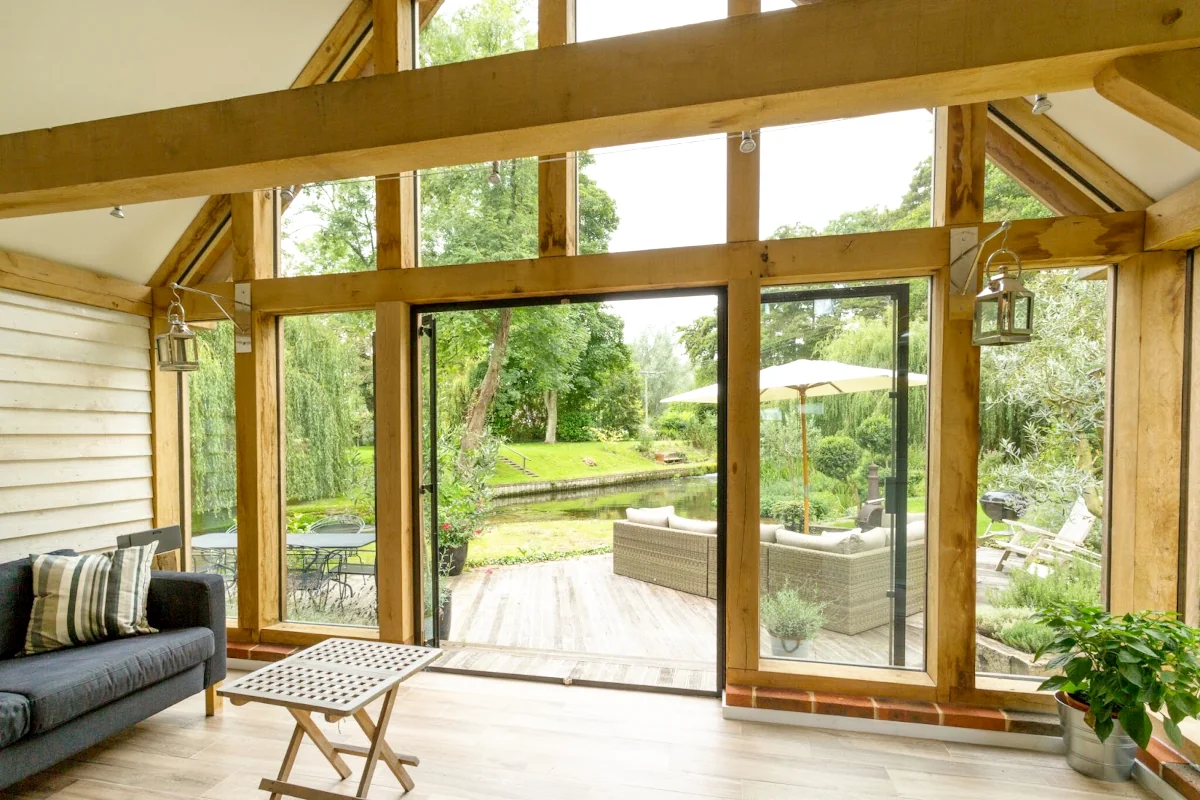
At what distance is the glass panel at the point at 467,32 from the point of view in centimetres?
327

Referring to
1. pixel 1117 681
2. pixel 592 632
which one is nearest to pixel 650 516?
pixel 592 632

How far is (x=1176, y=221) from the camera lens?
225cm

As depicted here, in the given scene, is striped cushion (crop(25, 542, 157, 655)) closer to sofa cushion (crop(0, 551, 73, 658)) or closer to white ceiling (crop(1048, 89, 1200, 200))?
sofa cushion (crop(0, 551, 73, 658))

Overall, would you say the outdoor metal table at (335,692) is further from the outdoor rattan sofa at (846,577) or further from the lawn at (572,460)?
the outdoor rattan sofa at (846,577)

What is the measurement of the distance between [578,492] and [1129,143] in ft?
10.5

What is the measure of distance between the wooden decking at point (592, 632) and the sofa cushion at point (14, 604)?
75.4 inches

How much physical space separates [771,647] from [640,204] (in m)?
2.45

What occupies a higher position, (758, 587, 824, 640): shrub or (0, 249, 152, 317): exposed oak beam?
(0, 249, 152, 317): exposed oak beam

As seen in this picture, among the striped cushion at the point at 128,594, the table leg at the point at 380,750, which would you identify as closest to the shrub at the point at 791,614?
the table leg at the point at 380,750

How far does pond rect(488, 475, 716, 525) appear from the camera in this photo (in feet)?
11.4

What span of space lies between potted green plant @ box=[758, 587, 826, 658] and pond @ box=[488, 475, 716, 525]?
0.70m

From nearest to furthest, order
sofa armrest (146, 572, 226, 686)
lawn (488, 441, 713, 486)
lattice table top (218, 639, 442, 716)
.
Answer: lattice table top (218, 639, 442, 716)
sofa armrest (146, 572, 226, 686)
lawn (488, 441, 713, 486)

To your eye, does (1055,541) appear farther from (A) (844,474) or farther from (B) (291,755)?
(B) (291,755)

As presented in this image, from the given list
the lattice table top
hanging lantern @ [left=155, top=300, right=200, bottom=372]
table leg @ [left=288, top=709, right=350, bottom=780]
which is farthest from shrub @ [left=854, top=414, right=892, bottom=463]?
hanging lantern @ [left=155, top=300, right=200, bottom=372]
